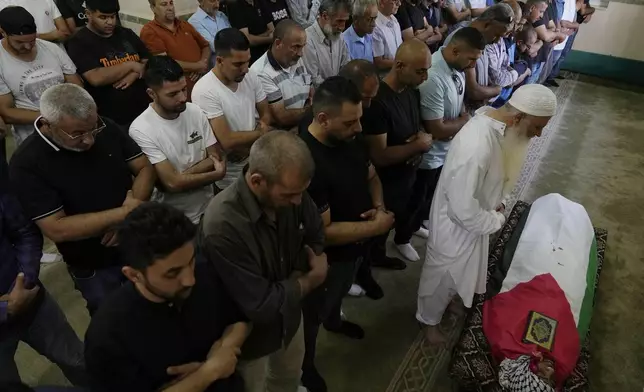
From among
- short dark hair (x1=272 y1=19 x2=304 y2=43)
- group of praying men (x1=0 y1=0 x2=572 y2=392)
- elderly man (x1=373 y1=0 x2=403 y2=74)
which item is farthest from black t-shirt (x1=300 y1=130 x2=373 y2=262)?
elderly man (x1=373 y1=0 x2=403 y2=74)

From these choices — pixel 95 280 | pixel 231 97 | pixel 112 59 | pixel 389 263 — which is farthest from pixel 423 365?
pixel 112 59

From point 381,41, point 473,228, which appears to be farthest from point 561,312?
point 381,41

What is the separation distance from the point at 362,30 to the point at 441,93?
113 cm

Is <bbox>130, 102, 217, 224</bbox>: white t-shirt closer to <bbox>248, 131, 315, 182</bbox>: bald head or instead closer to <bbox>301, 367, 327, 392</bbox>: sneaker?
<bbox>248, 131, 315, 182</bbox>: bald head

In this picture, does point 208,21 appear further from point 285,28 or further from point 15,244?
point 15,244

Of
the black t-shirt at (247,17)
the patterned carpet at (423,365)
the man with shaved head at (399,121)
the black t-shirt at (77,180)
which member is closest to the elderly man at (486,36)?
the man with shaved head at (399,121)

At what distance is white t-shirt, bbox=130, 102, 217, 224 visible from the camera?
2434 millimetres

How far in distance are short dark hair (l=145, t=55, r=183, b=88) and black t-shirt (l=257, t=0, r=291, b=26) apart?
209 cm

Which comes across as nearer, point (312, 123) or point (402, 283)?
point (312, 123)

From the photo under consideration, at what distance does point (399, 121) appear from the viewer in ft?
9.47

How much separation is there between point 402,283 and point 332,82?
1.82 metres

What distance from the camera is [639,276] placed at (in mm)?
3686

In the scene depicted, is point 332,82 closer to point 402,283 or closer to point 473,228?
point 473,228

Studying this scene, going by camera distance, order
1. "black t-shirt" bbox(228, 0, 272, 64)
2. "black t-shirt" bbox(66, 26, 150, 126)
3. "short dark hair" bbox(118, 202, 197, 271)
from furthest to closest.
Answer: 1. "black t-shirt" bbox(228, 0, 272, 64)
2. "black t-shirt" bbox(66, 26, 150, 126)
3. "short dark hair" bbox(118, 202, 197, 271)
